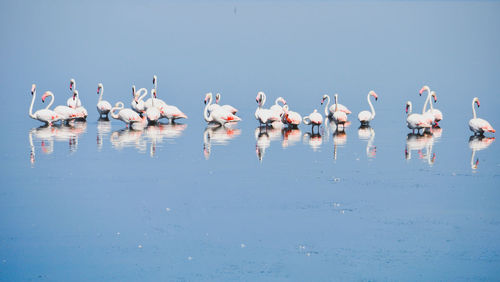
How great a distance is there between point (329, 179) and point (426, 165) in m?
2.93

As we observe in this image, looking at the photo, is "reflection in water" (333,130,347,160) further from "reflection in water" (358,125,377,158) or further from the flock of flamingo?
"reflection in water" (358,125,377,158)

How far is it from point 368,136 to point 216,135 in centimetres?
443

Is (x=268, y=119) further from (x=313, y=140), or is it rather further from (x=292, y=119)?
(x=313, y=140)

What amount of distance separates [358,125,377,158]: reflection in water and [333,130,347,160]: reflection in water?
0.51 m

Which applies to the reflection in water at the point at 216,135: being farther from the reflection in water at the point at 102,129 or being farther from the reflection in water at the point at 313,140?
the reflection in water at the point at 102,129

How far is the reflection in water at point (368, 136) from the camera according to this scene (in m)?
19.2

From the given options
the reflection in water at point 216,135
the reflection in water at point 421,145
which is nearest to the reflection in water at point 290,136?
the reflection in water at point 216,135

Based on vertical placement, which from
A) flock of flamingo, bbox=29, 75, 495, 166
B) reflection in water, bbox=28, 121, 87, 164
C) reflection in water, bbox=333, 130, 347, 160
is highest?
flock of flamingo, bbox=29, 75, 495, 166

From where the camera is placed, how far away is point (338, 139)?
22.3 metres

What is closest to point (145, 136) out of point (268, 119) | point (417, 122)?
point (268, 119)

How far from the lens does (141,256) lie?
1028cm

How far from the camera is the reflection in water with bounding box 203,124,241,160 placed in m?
20.3

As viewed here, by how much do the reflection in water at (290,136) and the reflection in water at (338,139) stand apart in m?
1.04

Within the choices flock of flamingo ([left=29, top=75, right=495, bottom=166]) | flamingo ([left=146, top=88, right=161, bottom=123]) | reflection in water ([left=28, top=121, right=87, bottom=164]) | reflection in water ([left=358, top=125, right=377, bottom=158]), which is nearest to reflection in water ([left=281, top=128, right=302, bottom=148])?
flock of flamingo ([left=29, top=75, right=495, bottom=166])
